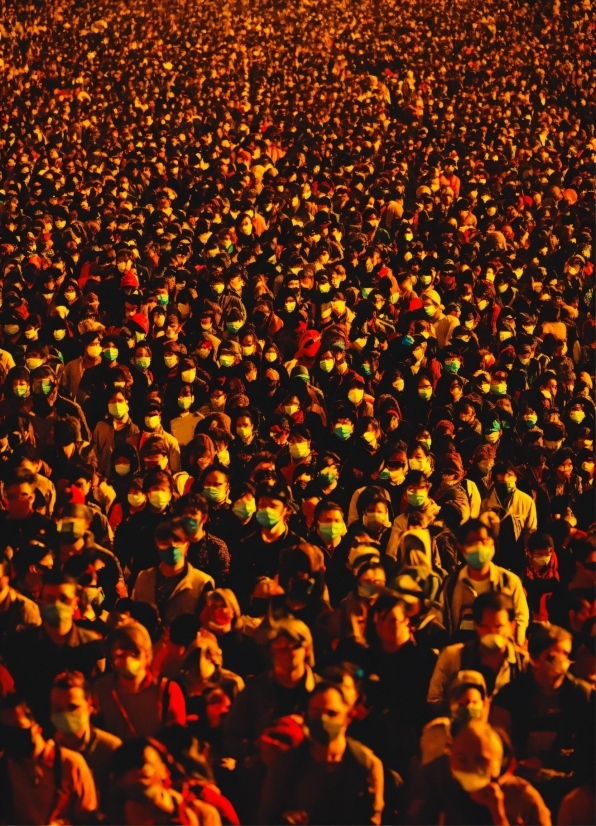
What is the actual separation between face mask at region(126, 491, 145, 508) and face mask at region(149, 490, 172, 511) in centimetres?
20

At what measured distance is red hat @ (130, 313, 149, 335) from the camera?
10212mm

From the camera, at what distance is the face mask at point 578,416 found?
873 cm

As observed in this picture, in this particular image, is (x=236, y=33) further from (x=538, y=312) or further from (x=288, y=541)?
(x=288, y=541)

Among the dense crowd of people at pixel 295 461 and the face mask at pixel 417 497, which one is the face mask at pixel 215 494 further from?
the face mask at pixel 417 497

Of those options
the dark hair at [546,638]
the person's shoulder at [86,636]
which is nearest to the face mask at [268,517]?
the person's shoulder at [86,636]

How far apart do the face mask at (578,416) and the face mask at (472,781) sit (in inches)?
188

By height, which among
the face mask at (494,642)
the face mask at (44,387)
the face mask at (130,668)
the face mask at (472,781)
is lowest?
the face mask at (44,387)

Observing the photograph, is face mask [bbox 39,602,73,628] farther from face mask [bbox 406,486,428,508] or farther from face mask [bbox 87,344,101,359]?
face mask [bbox 87,344,101,359]

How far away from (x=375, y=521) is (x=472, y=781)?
2547 millimetres

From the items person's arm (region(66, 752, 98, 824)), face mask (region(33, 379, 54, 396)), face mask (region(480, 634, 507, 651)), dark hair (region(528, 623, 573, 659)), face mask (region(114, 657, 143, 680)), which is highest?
dark hair (region(528, 623, 573, 659))

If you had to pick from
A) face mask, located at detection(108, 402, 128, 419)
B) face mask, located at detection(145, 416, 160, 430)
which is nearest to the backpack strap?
face mask, located at detection(145, 416, 160, 430)

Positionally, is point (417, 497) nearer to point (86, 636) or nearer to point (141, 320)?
point (86, 636)

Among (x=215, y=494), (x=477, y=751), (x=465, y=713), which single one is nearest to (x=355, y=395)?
(x=215, y=494)

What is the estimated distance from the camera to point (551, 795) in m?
4.82
